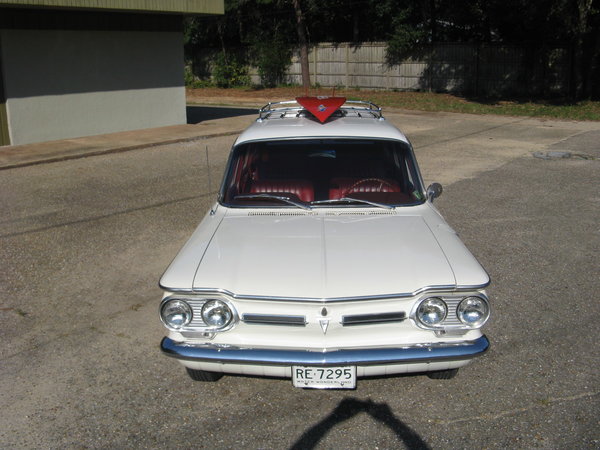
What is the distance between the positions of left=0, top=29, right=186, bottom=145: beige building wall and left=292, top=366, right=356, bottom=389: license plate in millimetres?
12287

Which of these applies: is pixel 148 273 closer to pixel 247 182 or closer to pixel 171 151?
pixel 247 182

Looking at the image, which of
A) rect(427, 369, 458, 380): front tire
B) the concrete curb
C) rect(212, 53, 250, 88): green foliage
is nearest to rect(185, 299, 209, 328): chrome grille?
rect(427, 369, 458, 380): front tire

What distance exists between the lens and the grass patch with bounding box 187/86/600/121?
67.6ft

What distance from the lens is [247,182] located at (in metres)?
5.32

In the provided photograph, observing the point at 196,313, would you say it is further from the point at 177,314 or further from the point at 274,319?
the point at 274,319

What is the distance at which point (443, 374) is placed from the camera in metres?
4.19

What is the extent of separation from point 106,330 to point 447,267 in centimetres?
288

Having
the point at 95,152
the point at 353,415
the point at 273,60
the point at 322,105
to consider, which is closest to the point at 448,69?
the point at 273,60

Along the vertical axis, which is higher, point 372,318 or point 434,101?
point 372,318

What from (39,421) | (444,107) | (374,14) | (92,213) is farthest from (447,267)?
(374,14)

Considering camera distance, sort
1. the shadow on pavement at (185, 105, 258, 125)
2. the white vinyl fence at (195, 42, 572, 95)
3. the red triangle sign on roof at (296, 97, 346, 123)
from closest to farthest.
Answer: the red triangle sign on roof at (296, 97, 346, 123) < the shadow on pavement at (185, 105, 258, 125) < the white vinyl fence at (195, 42, 572, 95)

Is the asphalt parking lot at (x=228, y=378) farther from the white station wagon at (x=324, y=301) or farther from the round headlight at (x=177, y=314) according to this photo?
the round headlight at (x=177, y=314)

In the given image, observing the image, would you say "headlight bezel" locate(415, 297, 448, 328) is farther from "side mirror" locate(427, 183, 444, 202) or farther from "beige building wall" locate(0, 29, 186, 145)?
"beige building wall" locate(0, 29, 186, 145)

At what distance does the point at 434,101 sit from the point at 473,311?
21839 mm
